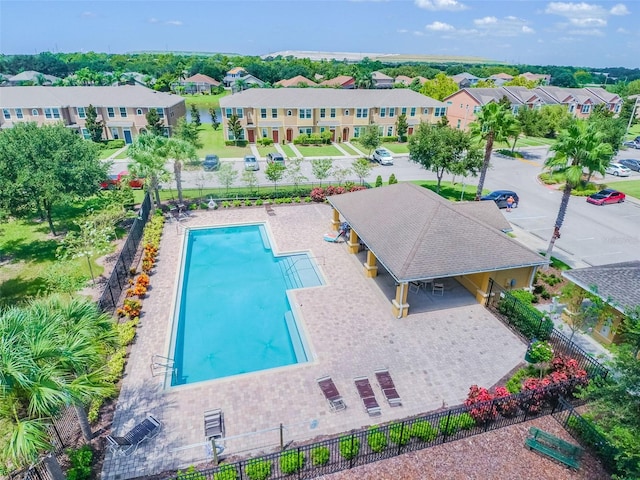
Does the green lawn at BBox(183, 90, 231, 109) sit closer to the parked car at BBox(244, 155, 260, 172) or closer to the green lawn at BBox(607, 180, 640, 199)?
the parked car at BBox(244, 155, 260, 172)

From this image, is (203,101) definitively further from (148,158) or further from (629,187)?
(629,187)

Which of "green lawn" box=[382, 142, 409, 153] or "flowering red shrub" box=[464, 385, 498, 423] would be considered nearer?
"flowering red shrub" box=[464, 385, 498, 423]

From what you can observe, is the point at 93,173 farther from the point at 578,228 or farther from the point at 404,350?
the point at 578,228

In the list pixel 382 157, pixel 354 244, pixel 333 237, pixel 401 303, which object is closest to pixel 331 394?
pixel 401 303

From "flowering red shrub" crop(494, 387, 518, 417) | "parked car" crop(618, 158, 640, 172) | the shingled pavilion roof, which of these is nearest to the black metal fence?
"flowering red shrub" crop(494, 387, 518, 417)

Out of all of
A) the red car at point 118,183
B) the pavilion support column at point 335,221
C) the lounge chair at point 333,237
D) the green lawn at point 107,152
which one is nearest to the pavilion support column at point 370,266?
the lounge chair at point 333,237

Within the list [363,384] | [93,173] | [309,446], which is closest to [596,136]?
[363,384]
